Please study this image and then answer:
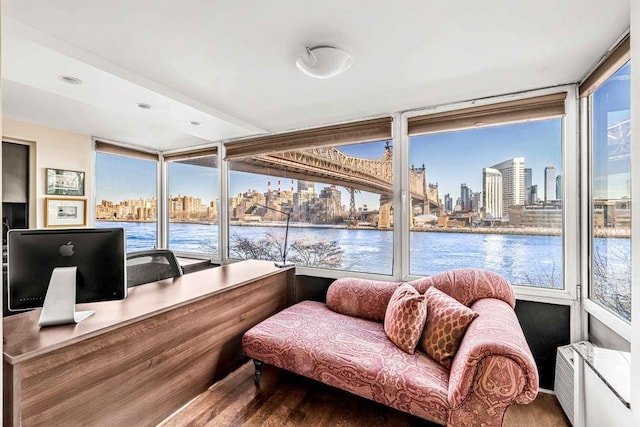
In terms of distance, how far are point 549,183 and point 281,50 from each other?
2186 millimetres

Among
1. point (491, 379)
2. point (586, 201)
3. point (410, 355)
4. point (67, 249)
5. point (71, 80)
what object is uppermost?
point (71, 80)

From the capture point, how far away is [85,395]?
1.45 metres

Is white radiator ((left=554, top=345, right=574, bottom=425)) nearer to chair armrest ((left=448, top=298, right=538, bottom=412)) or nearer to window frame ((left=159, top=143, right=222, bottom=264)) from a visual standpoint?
chair armrest ((left=448, top=298, right=538, bottom=412))

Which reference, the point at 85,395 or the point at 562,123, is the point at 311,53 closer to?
the point at 562,123

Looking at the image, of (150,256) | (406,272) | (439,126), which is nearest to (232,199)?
(150,256)

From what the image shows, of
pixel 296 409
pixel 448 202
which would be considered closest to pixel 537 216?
pixel 448 202

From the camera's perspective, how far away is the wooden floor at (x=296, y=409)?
73.2 inches

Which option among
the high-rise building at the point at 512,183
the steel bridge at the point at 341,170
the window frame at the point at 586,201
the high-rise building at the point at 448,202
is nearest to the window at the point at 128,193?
the steel bridge at the point at 341,170

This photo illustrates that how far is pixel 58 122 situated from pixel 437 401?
4043 mm

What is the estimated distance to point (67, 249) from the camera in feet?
5.14

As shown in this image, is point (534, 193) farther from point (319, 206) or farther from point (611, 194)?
point (319, 206)

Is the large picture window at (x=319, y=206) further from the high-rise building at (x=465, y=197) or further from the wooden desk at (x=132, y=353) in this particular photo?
the wooden desk at (x=132, y=353)

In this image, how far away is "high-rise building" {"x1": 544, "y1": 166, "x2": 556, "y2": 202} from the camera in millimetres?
2326

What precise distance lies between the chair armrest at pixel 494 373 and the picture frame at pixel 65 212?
3955 millimetres
